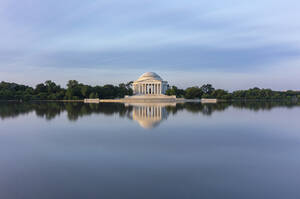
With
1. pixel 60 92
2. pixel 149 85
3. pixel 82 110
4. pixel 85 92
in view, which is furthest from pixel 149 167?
pixel 149 85

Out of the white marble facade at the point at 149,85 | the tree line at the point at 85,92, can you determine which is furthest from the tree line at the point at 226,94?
the white marble facade at the point at 149,85

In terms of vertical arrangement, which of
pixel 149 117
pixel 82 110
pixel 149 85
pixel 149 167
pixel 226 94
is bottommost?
pixel 149 167

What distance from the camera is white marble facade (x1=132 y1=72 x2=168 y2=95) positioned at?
102m

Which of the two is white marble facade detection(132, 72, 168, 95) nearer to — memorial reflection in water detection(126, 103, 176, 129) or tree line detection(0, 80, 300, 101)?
tree line detection(0, 80, 300, 101)

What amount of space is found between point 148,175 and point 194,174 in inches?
53.5

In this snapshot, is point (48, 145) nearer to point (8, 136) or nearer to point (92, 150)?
point (92, 150)

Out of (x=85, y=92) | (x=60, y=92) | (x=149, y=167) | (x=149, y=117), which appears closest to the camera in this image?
(x=149, y=167)

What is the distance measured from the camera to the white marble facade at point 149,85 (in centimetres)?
10206

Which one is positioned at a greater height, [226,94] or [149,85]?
[149,85]

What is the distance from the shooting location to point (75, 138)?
467 inches

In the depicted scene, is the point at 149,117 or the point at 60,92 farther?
the point at 60,92

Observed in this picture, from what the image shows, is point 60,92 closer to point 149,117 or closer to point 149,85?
point 149,85

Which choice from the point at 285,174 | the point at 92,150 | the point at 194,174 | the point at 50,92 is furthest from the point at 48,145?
the point at 50,92

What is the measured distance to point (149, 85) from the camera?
110 m
